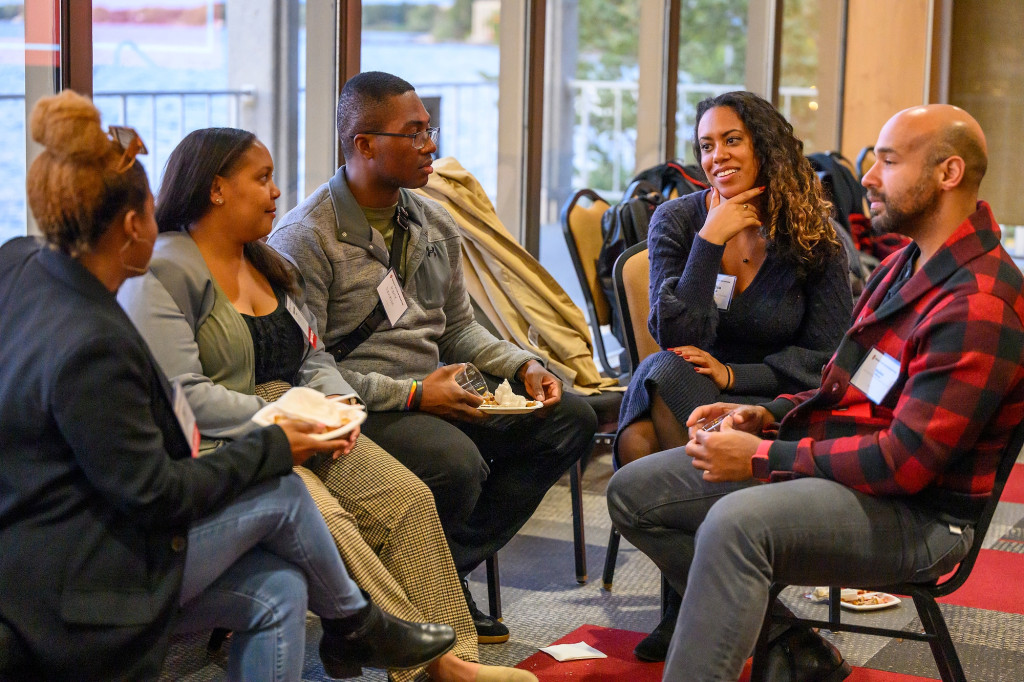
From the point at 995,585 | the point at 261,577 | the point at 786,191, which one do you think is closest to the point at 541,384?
the point at 786,191

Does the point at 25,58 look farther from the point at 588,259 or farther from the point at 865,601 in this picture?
the point at 865,601

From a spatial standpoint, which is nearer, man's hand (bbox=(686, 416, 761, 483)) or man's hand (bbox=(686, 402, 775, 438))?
man's hand (bbox=(686, 416, 761, 483))

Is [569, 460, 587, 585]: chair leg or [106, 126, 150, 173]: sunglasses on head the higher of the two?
[106, 126, 150, 173]: sunglasses on head

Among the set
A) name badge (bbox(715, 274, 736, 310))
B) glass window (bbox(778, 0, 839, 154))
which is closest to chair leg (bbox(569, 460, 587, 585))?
name badge (bbox(715, 274, 736, 310))

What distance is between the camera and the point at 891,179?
1.92 m

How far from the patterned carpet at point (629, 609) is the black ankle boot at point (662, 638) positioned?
0.47ft

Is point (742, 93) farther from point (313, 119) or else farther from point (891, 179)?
point (313, 119)

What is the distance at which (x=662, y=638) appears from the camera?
2449mm

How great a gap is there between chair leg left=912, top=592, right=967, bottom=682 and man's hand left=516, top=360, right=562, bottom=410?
1.02 meters

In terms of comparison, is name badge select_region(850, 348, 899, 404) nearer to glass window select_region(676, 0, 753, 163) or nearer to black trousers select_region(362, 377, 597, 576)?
black trousers select_region(362, 377, 597, 576)

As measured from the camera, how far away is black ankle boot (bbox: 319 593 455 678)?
74.1 inches

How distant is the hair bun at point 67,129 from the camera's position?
1.50 m

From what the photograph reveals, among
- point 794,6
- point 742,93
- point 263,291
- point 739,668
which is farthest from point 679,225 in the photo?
point 794,6

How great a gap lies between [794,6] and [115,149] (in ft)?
20.1
